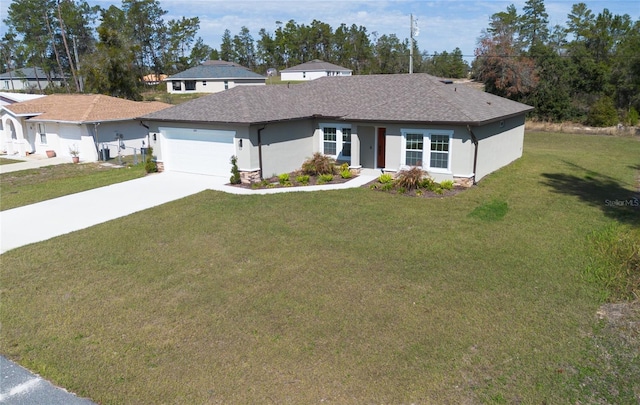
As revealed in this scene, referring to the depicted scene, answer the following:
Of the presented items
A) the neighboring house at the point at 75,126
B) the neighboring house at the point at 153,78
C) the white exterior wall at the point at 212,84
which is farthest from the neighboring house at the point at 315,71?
the neighboring house at the point at 75,126

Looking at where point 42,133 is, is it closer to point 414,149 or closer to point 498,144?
point 414,149

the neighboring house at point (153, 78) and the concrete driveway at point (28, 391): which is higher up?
the neighboring house at point (153, 78)

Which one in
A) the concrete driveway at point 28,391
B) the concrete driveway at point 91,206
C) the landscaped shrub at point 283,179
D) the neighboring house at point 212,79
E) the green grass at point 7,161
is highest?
the neighboring house at point 212,79

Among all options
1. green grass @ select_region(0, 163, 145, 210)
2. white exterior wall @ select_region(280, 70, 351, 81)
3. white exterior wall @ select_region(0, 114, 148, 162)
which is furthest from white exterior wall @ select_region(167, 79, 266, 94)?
green grass @ select_region(0, 163, 145, 210)

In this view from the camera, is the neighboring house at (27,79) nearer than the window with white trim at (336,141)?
No

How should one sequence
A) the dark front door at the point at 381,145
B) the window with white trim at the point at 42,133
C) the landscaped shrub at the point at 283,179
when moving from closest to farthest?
the landscaped shrub at the point at 283,179
the dark front door at the point at 381,145
the window with white trim at the point at 42,133

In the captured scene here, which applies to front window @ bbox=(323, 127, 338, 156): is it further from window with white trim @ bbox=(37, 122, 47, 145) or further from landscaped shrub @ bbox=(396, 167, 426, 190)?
window with white trim @ bbox=(37, 122, 47, 145)

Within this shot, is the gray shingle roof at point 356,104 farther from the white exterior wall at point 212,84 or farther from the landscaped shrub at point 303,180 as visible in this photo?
the white exterior wall at point 212,84

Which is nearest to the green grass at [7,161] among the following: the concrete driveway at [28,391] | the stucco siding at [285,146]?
the stucco siding at [285,146]

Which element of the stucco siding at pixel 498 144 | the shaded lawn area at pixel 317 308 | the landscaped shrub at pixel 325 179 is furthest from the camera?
the landscaped shrub at pixel 325 179
